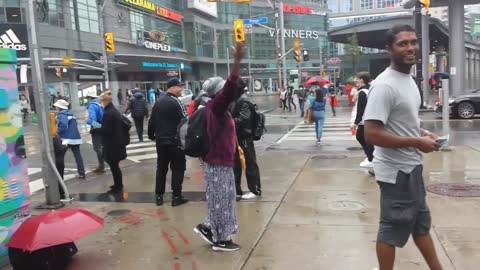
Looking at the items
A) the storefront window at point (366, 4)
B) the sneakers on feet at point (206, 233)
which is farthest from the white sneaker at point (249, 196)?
the storefront window at point (366, 4)

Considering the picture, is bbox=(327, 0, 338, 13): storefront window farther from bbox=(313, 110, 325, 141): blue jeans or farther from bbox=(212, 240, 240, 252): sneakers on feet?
bbox=(212, 240, 240, 252): sneakers on feet

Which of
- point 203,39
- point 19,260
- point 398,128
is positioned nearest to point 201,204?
point 19,260

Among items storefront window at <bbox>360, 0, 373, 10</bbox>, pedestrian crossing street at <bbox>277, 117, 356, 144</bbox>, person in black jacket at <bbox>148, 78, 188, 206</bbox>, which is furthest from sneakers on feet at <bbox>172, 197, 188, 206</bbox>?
storefront window at <bbox>360, 0, 373, 10</bbox>

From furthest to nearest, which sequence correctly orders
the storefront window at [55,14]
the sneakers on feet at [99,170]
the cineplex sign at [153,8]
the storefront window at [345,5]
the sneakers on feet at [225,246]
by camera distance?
the storefront window at [345,5] → the cineplex sign at [153,8] → the storefront window at [55,14] → the sneakers on feet at [99,170] → the sneakers on feet at [225,246]

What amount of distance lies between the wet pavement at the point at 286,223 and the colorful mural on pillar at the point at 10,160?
69cm

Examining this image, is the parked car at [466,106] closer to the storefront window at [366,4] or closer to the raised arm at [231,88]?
the raised arm at [231,88]

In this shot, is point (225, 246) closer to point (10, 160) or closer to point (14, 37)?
point (10, 160)

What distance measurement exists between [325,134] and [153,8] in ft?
143

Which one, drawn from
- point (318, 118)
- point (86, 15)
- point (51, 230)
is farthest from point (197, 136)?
point (86, 15)

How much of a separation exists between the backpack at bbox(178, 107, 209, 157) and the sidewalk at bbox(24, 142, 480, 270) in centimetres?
101

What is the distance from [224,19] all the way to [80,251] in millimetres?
73819

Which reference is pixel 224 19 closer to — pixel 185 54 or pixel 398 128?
pixel 185 54

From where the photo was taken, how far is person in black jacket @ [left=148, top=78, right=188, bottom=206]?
21.7ft

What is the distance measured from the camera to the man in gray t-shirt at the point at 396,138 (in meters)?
3.24
